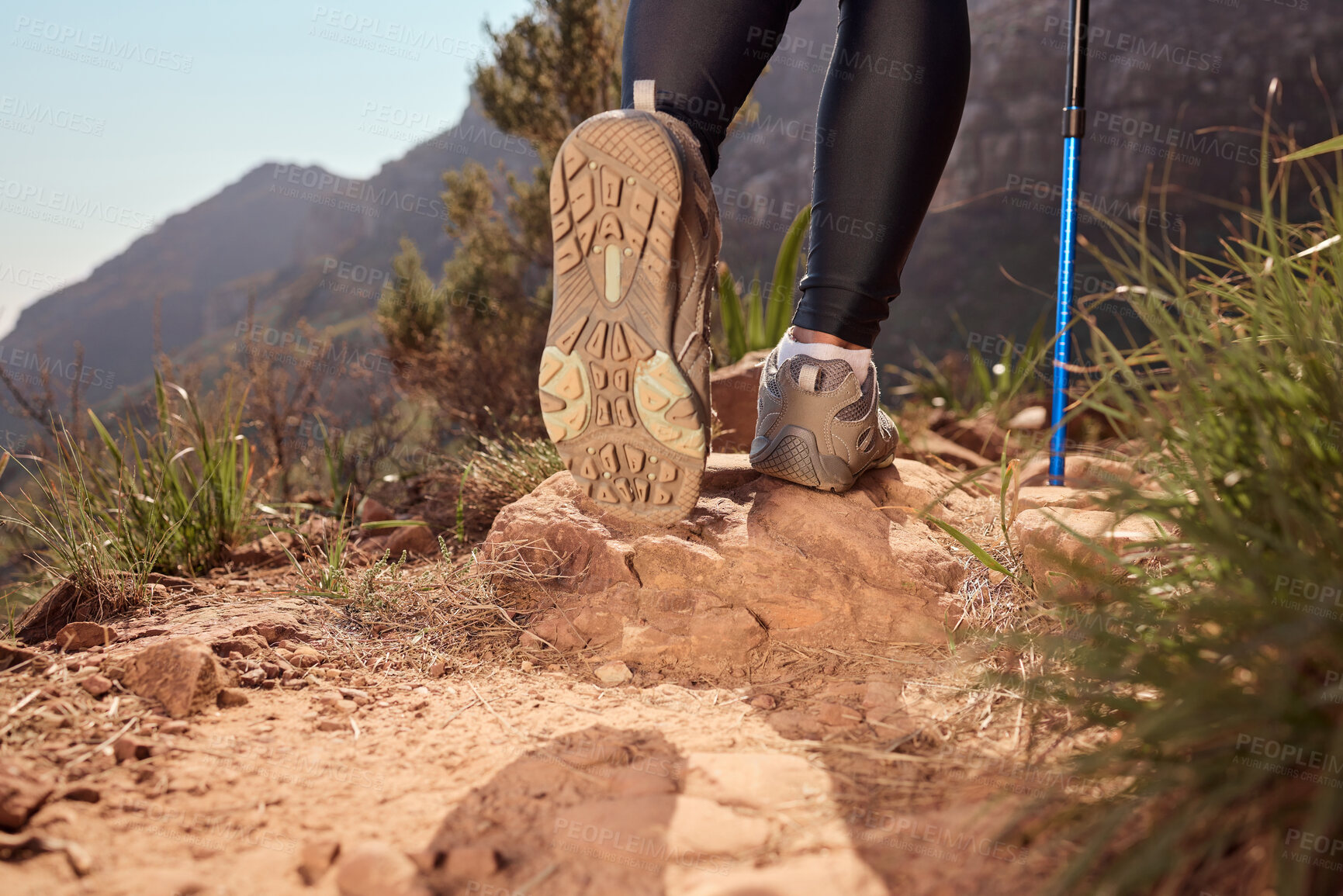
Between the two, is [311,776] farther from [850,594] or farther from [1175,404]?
[1175,404]

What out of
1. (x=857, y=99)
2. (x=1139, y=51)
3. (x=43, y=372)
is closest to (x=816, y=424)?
(x=857, y=99)

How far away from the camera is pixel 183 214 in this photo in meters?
60.7

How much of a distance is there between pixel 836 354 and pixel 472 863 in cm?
108

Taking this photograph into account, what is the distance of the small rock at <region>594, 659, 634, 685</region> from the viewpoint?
1.35 m

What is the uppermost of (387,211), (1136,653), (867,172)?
(387,211)

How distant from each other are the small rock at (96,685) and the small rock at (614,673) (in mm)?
721

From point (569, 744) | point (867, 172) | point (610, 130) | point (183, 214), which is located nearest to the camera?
point (569, 744)

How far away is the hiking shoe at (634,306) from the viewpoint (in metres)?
1.27

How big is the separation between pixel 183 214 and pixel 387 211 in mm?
25279

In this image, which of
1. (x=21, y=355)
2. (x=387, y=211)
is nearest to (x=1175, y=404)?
(x=21, y=355)

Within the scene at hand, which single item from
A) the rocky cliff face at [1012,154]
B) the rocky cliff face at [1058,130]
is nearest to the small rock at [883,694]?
the rocky cliff face at [1012,154]

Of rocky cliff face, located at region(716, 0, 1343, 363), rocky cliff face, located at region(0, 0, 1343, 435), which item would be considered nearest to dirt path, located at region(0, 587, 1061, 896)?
rocky cliff face, located at region(0, 0, 1343, 435)

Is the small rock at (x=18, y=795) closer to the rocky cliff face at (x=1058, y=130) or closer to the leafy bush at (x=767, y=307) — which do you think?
the leafy bush at (x=767, y=307)

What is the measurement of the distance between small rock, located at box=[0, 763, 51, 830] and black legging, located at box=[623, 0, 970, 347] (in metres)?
1.32
